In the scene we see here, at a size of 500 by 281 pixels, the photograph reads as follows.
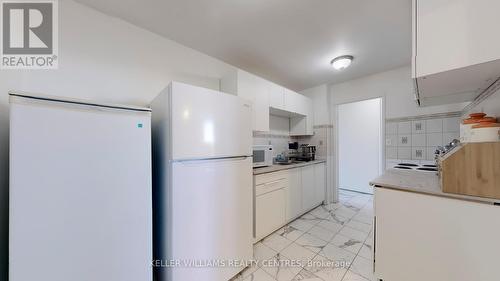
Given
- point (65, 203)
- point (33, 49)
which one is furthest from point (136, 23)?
point (65, 203)

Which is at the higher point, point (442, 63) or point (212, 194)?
point (442, 63)

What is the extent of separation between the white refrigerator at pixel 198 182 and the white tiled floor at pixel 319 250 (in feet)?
1.19

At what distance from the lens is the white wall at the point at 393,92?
8.02 ft

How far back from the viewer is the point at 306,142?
3.48 m

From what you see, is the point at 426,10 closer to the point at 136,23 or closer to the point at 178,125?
the point at 178,125

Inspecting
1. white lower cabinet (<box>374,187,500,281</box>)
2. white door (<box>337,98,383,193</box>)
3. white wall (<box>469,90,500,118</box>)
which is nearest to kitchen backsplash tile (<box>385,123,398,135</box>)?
white door (<box>337,98,383,193</box>)

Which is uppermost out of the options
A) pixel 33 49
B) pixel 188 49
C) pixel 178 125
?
pixel 188 49

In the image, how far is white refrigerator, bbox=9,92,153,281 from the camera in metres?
0.78

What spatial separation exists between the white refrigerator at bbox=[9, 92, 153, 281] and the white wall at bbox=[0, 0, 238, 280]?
1.98ft

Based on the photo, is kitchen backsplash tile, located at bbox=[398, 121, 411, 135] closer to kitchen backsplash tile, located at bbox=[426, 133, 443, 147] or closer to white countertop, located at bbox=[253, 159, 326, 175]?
kitchen backsplash tile, located at bbox=[426, 133, 443, 147]

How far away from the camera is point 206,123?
1.29 m

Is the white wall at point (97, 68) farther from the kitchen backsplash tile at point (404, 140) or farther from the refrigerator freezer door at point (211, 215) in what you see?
the kitchen backsplash tile at point (404, 140)

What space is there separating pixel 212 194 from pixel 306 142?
103 inches

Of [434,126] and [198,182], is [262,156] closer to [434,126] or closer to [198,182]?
[198,182]
